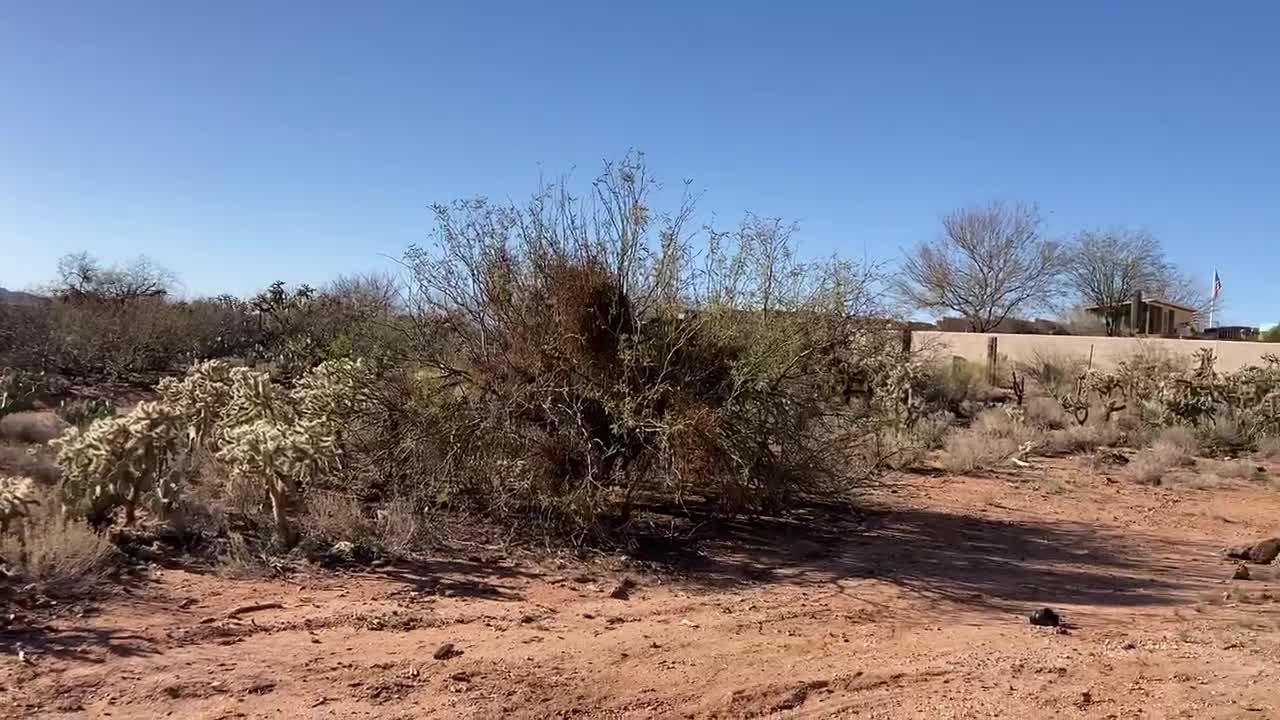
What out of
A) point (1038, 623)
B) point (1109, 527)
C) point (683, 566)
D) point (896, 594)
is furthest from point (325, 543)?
point (1109, 527)

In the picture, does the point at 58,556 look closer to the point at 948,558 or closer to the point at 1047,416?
the point at 948,558

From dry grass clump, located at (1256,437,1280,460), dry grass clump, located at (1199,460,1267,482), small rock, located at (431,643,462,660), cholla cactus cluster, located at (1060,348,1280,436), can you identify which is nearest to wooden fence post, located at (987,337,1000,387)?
cholla cactus cluster, located at (1060,348,1280,436)

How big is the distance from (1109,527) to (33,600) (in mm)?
10222

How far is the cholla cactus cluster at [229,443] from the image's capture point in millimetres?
7949

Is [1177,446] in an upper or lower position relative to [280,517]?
upper

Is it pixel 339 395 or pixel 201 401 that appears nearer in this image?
pixel 339 395

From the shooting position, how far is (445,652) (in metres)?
5.82

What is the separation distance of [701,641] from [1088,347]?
25.0 meters

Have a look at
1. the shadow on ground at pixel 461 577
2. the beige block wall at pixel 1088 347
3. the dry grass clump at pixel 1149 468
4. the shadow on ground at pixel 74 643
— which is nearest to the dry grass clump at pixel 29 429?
the shadow on ground at pixel 461 577

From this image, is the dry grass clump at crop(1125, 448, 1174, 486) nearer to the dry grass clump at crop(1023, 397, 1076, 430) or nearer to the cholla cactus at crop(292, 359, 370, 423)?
the dry grass clump at crop(1023, 397, 1076, 430)

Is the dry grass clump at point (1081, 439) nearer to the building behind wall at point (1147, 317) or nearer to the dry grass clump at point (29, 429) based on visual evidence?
the dry grass clump at point (29, 429)

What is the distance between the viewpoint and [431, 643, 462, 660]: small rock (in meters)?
5.79

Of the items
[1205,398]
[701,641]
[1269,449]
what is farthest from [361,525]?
[1205,398]

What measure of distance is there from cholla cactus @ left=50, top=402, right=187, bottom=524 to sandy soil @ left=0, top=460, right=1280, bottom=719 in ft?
3.69
